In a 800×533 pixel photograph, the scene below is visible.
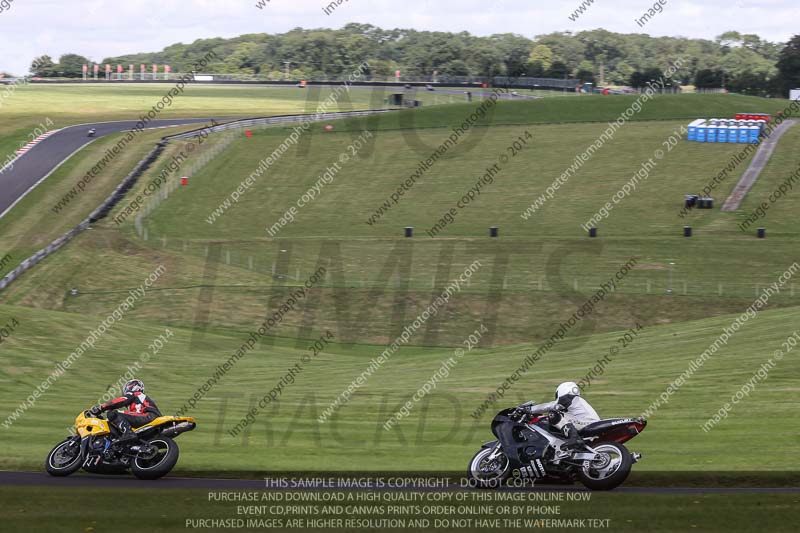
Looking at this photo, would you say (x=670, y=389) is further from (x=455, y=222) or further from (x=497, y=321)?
(x=455, y=222)

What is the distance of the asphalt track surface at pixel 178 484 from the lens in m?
14.9

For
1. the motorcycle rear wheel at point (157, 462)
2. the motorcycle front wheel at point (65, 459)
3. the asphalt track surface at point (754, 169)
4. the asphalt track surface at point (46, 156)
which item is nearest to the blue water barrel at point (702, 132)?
the asphalt track surface at point (754, 169)

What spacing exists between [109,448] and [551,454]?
7.10 metres

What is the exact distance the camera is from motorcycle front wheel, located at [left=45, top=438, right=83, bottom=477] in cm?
1587

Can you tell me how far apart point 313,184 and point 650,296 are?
92.6ft

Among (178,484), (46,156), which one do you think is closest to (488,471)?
(178,484)

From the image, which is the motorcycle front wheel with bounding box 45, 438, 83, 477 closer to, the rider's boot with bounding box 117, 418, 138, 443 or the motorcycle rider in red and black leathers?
the motorcycle rider in red and black leathers

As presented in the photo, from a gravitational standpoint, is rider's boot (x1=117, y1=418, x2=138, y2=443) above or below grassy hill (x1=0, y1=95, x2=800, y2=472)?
above

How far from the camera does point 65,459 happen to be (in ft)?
52.5

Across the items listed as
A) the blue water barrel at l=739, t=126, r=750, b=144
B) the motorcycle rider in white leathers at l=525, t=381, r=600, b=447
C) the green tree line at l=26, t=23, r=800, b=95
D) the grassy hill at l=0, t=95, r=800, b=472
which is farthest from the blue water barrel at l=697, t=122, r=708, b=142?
the motorcycle rider in white leathers at l=525, t=381, r=600, b=447

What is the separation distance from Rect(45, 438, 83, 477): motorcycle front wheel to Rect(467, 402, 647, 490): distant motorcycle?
6.37 m

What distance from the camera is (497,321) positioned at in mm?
35969

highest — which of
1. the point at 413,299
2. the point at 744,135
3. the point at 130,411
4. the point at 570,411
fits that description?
the point at 744,135

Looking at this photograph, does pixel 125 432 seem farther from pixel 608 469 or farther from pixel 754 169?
pixel 754 169
